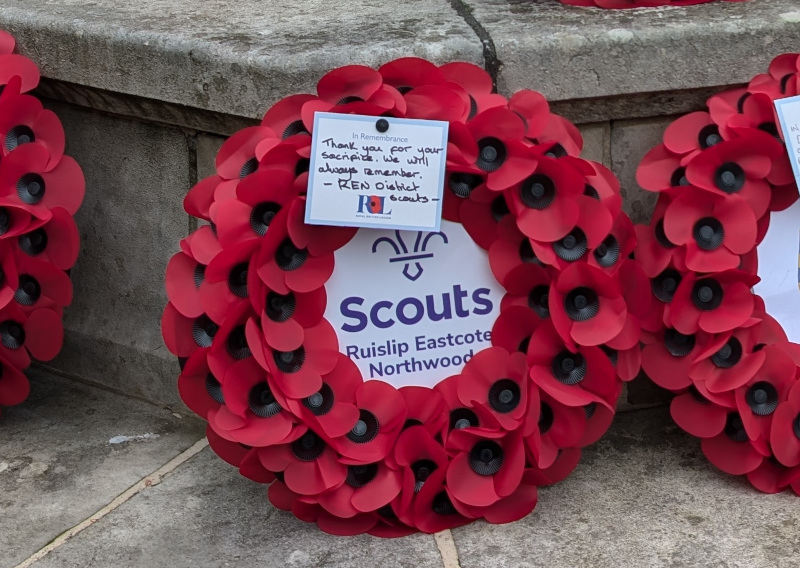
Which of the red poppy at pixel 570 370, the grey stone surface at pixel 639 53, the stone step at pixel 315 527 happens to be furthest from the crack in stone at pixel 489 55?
the stone step at pixel 315 527

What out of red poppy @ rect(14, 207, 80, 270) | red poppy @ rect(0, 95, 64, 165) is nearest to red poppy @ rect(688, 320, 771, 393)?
red poppy @ rect(14, 207, 80, 270)

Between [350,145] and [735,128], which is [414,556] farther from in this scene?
[735,128]

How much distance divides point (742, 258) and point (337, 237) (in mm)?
958

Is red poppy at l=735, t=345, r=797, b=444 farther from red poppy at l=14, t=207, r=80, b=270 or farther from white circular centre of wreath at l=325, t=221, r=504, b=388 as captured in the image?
red poppy at l=14, t=207, r=80, b=270

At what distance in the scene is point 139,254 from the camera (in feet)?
10.0

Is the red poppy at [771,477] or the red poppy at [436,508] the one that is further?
the red poppy at [771,477]

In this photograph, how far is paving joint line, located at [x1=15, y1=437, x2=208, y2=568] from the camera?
2.46 meters

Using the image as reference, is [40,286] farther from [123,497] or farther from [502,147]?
[502,147]

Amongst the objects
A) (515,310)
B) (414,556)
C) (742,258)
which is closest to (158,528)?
(414,556)

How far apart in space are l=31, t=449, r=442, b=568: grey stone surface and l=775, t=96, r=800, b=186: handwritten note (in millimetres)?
1168

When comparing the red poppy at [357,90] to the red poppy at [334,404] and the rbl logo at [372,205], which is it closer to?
the rbl logo at [372,205]

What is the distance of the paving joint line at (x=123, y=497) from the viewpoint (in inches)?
97.0

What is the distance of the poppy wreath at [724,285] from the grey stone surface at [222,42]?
570mm

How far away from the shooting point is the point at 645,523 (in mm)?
2482
